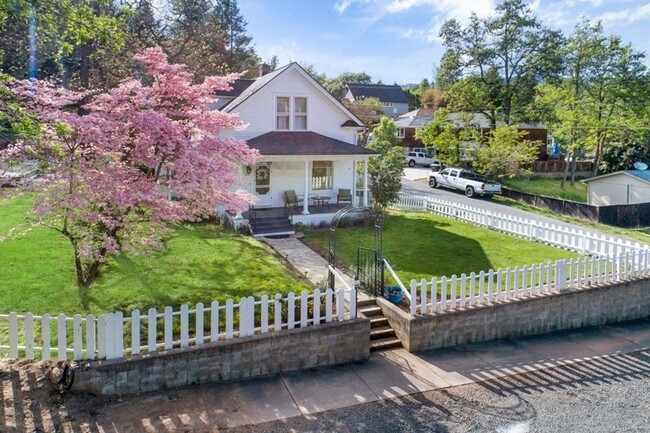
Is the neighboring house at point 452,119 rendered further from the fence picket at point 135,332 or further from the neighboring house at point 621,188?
the fence picket at point 135,332

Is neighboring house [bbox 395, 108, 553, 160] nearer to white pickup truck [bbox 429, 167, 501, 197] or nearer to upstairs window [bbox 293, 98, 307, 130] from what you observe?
white pickup truck [bbox 429, 167, 501, 197]

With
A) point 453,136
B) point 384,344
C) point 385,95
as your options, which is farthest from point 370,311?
point 385,95

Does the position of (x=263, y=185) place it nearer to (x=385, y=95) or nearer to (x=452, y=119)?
(x=452, y=119)

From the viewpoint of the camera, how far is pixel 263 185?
69.8 feet

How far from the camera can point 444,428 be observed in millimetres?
6656

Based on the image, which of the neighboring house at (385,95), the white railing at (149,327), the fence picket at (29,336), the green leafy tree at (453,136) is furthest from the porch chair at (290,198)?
the neighboring house at (385,95)

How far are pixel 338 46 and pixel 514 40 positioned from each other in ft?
67.6

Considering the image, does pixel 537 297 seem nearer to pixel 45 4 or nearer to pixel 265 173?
pixel 45 4

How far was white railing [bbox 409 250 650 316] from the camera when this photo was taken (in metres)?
9.55

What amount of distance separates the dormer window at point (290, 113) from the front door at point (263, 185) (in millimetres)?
2010

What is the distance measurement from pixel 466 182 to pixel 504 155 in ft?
10.3

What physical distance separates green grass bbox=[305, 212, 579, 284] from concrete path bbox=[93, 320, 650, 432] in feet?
10.9

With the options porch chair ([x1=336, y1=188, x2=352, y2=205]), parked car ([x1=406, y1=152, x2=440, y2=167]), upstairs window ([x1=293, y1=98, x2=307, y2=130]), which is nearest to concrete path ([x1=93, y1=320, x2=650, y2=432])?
porch chair ([x1=336, y1=188, x2=352, y2=205])

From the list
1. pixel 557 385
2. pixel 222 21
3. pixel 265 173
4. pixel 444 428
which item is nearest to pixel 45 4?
pixel 444 428
